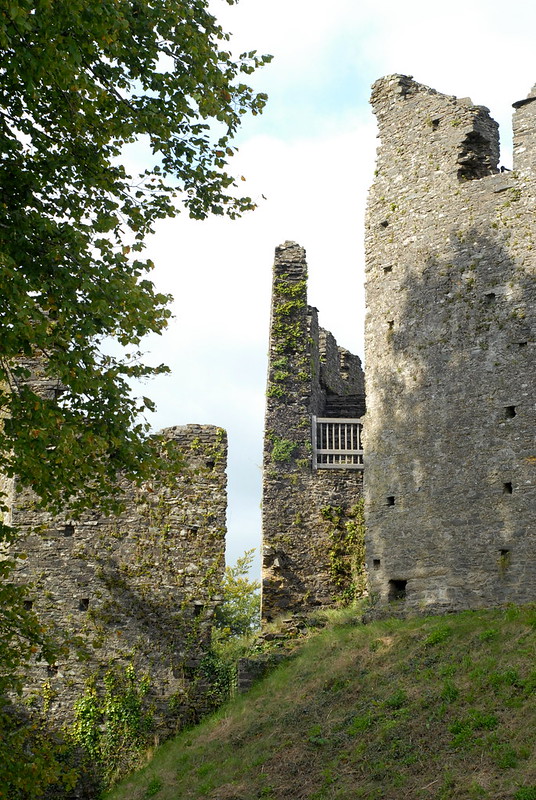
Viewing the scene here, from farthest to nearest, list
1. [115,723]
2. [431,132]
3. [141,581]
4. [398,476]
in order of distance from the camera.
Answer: [431,132]
[141,581]
[398,476]
[115,723]

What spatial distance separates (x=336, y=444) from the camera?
2252 cm

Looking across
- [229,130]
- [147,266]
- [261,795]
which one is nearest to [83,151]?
[147,266]

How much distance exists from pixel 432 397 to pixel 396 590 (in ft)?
10.9

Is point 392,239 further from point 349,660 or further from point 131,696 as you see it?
point 131,696

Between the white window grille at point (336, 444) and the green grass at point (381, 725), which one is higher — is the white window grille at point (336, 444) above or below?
above

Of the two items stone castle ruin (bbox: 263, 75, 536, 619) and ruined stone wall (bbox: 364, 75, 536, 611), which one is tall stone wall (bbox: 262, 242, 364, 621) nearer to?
stone castle ruin (bbox: 263, 75, 536, 619)

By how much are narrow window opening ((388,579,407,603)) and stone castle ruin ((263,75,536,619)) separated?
0.09 ft

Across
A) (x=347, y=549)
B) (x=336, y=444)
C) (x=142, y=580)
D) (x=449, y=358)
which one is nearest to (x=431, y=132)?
(x=449, y=358)

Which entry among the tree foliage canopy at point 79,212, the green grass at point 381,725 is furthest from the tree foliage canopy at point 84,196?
the green grass at point 381,725

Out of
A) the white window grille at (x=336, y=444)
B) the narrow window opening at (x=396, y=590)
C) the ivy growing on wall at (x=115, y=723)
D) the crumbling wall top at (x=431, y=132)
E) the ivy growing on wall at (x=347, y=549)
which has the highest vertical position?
the crumbling wall top at (x=431, y=132)

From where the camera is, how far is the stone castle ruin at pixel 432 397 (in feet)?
60.6

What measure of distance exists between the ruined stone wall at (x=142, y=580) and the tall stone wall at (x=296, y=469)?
1363mm

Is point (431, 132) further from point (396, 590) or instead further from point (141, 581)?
point (141, 581)

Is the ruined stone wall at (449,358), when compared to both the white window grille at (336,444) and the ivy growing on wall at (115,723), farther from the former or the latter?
the ivy growing on wall at (115,723)
